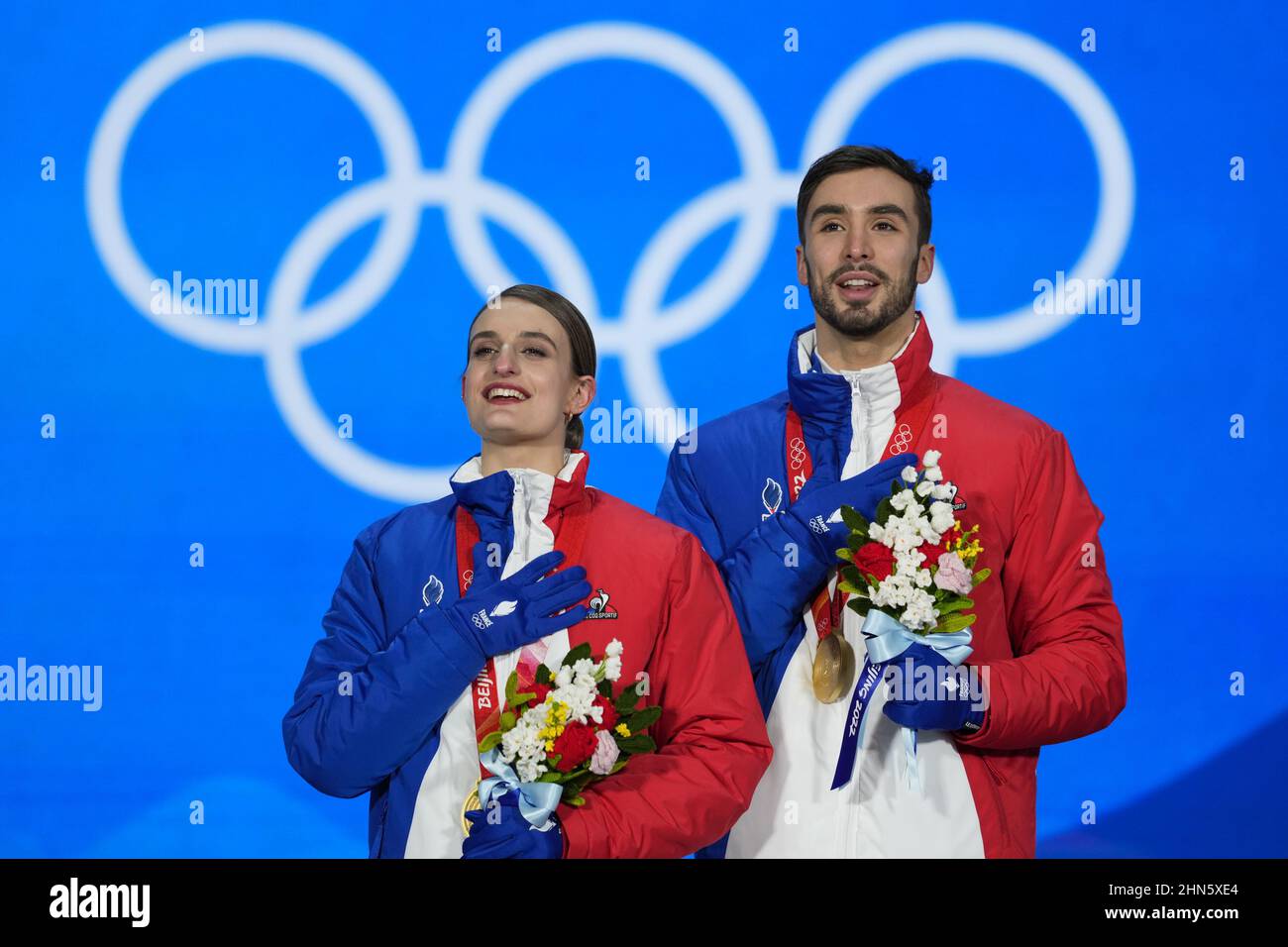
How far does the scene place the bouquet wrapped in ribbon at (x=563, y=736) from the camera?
3.22 meters

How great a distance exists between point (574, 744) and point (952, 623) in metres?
0.92

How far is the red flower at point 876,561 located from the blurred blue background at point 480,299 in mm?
1883

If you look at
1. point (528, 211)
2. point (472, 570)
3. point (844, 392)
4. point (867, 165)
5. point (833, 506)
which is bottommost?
point (472, 570)

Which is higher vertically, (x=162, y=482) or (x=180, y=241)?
(x=180, y=241)

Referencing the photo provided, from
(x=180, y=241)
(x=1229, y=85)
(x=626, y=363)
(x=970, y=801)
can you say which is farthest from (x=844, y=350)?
(x=180, y=241)

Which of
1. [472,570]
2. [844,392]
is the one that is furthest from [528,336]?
[844,392]

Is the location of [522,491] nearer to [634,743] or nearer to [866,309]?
[634,743]

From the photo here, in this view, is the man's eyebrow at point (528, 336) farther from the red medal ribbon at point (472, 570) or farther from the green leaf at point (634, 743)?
the green leaf at point (634, 743)

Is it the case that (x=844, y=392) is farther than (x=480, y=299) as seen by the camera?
No

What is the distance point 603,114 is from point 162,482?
197 centimetres

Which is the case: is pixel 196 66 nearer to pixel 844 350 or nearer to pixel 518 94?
pixel 518 94

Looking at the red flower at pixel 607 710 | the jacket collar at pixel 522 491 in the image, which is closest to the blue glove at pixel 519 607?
the jacket collar at pixel 522 491

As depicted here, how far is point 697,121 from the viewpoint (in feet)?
17.8

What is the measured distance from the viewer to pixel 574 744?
Result: 321 centimetres
